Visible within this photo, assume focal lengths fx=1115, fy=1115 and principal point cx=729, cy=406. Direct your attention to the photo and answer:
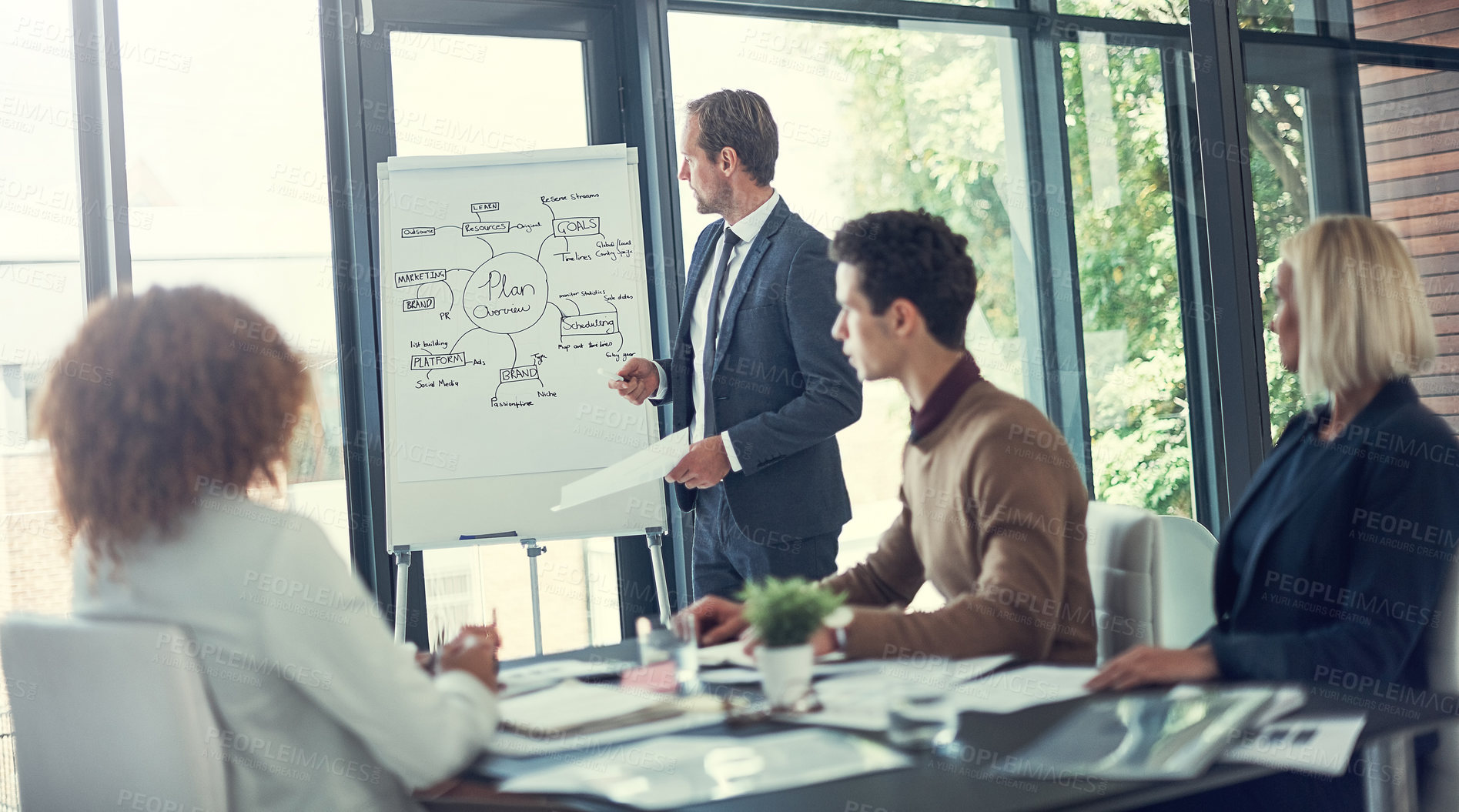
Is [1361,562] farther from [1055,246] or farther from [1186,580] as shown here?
[1055,246]

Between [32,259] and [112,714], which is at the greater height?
[32,259]

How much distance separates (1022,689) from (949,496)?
0.37 m

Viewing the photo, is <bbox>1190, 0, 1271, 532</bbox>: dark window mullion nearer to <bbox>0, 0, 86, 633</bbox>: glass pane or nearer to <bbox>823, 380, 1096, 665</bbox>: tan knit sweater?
<bbox>823, 380, 1096, 665</bbox>: tan knit sweater

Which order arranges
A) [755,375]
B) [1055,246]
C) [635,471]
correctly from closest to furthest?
[635,471] → [755,375] → [1055,246]

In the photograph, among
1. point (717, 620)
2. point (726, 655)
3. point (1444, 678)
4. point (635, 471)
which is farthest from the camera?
point (635, 471)

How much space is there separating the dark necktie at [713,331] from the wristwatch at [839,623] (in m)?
1.09

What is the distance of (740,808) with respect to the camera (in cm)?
102

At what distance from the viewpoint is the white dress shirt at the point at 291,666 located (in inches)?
45.8

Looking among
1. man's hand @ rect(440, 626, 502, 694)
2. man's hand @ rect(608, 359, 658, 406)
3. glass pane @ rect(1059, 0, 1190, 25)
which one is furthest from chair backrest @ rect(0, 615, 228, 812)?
glass pane @ rect(1059, 0, 1190, 25)

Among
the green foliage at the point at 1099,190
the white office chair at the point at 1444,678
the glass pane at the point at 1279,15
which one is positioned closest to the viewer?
the white office chair at the point at 1444,678

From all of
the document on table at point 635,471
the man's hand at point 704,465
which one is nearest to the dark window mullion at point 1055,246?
the man's hand at point 704,465

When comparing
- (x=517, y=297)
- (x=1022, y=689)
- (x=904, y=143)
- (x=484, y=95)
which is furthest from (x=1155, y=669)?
(x=484, y=95)

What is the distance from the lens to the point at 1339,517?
4.66 feet

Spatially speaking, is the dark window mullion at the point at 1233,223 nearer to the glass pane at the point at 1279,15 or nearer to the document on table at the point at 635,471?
the glass pane at the point at 1279,15
